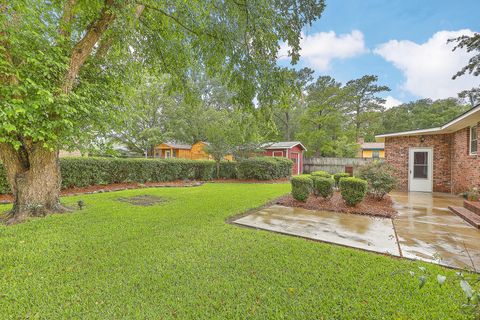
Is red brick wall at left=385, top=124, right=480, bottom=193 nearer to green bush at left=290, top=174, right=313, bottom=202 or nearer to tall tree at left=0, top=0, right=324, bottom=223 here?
green bush at left=290, top=174, right=313, bottom=202

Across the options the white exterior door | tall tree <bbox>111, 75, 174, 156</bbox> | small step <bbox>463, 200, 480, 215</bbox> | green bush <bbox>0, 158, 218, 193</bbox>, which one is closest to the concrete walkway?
small step <bbox>463, 200, 480, 215</bbox>

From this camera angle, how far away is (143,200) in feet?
23.4

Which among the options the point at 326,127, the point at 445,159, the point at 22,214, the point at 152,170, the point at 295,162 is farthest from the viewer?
the point at 326,127

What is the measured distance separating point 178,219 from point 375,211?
16.3ft

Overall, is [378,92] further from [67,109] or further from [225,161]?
[67,109]

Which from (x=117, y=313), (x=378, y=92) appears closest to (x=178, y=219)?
(x=117, y=313)

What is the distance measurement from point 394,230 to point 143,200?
6.79 meters

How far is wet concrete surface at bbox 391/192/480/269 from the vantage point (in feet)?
10.3

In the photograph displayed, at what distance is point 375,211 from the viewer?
569cm

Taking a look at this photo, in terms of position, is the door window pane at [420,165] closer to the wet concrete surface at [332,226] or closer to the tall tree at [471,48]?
the wet concrete surface at [332,226]

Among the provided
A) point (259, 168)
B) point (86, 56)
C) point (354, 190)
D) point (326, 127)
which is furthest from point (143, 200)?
point (326, 127)

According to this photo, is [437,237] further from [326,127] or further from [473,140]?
[326,127]

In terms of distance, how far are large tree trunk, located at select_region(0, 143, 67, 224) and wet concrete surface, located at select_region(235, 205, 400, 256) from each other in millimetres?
4595

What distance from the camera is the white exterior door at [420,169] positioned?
946 cm
